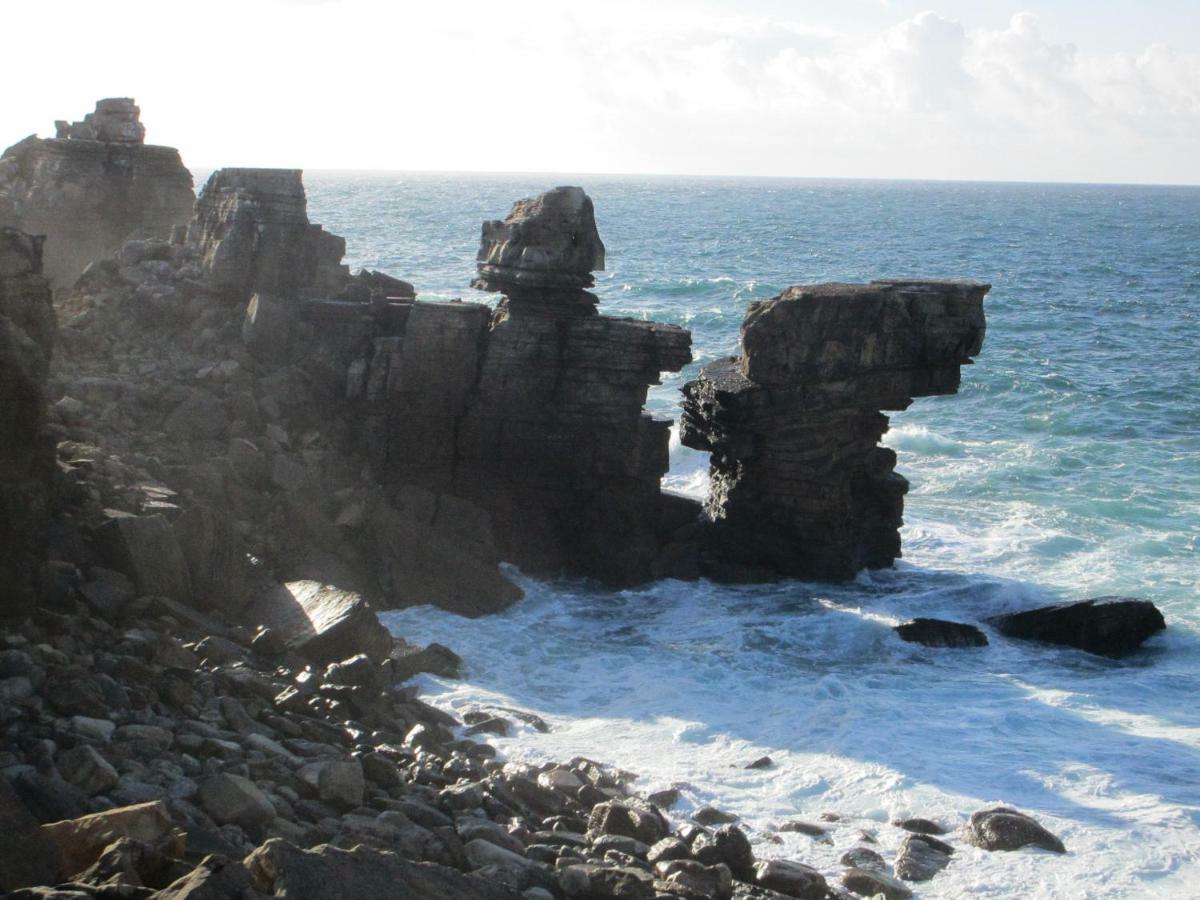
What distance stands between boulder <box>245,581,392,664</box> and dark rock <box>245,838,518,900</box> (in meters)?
5.25

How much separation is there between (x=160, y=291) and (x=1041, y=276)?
176ft

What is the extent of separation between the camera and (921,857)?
10.7 meters

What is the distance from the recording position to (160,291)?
1920 cm

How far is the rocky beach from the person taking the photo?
28.8 feet

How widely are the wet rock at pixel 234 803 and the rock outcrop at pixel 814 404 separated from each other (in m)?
10.9

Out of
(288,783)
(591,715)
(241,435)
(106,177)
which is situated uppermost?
(106,177)

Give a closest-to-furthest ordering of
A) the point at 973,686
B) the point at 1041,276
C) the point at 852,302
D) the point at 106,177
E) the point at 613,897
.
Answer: the point at 613,897 < the point at 973,686 < the point at 852,302 < the point at 106,177 < the point at 1041,276

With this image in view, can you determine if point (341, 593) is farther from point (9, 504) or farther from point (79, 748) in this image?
point (79, 748)

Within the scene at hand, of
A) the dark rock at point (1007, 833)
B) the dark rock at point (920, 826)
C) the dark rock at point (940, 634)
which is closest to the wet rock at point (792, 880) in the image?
the dark rock at point (920, 826)

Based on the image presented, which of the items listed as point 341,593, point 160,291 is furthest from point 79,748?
point 160,291

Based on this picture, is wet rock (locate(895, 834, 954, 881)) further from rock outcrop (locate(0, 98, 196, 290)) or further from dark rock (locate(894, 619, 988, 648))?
rock outcrop (locate(0, 98, 196, 290))

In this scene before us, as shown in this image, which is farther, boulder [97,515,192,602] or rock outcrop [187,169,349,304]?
rock outcrop [187,169,349,304]

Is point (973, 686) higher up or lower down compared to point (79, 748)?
lower down

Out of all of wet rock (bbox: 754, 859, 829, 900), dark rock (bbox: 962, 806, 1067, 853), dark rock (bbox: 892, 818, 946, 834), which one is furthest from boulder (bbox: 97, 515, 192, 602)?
dark rock (bbox: 962, 806, 1067, 853)
